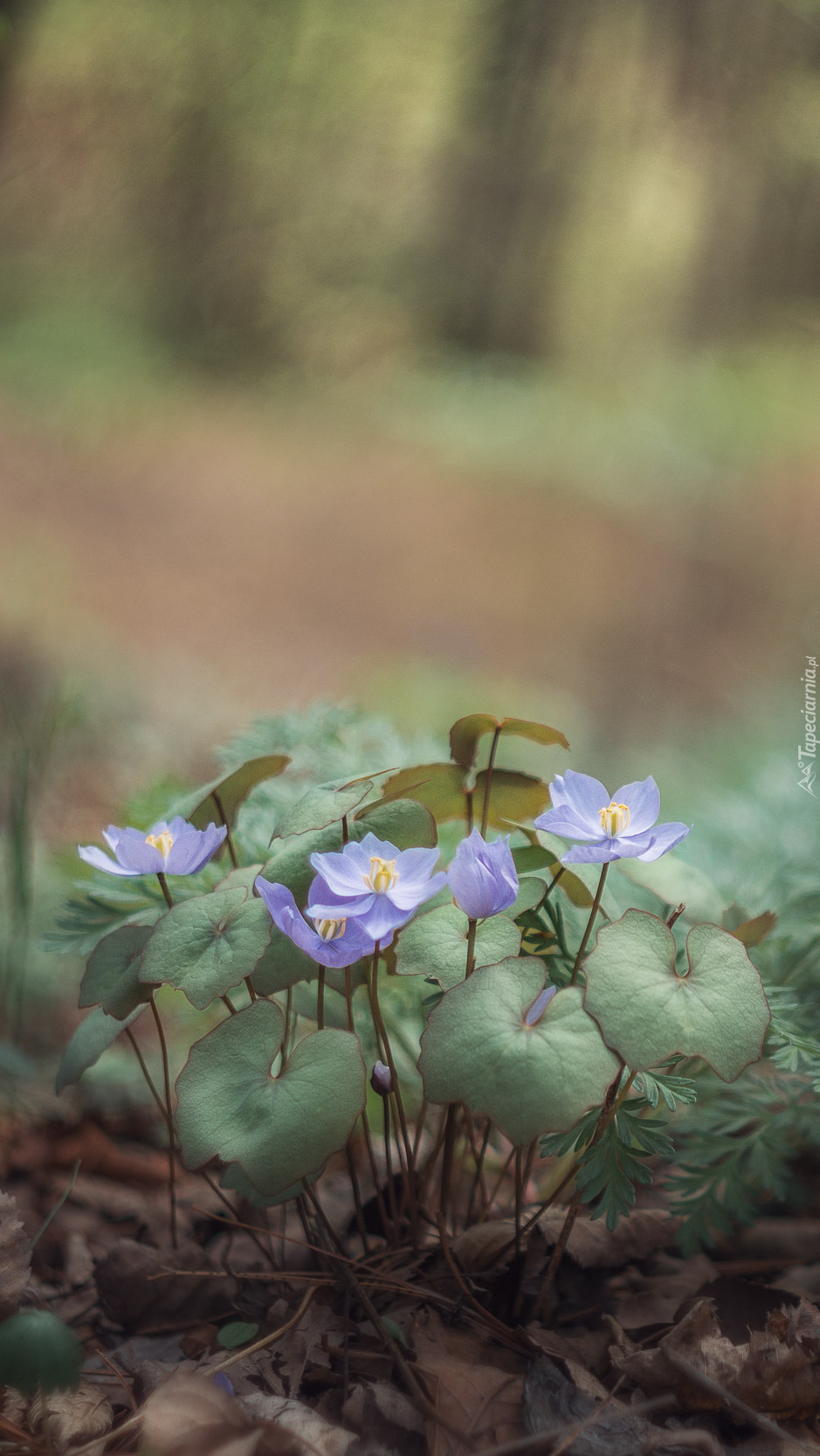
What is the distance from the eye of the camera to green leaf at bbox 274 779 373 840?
0.66m

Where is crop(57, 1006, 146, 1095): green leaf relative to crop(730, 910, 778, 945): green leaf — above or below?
below

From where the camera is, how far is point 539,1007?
58cm

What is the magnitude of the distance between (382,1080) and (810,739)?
3.50 ft

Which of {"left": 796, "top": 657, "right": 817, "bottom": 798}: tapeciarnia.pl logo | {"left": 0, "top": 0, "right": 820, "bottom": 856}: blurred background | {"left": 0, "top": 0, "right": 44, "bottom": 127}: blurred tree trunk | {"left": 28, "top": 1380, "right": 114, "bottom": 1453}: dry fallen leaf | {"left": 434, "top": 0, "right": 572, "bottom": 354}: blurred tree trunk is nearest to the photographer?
{"left": 28, "top": 1380, "right": 114, "bottom": 1453}: dry fallen leaf

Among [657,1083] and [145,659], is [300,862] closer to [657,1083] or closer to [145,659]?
[657,1083]

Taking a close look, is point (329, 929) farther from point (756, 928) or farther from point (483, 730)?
point (756, 928)

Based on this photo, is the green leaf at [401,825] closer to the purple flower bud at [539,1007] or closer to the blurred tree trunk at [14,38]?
the purple flower bud at [539,1007]

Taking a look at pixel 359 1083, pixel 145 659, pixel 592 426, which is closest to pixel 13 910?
pixel 359 1083

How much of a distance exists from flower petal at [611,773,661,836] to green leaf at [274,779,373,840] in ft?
0.58

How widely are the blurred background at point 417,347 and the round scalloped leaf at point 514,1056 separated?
3.08 meters

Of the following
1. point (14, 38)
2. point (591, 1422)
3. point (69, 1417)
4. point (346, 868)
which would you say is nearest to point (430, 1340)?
point (591, 1422)

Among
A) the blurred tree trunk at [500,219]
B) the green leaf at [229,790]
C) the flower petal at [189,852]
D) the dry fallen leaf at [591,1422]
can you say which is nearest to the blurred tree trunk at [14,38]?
the blurred tree trunk at [500,219]

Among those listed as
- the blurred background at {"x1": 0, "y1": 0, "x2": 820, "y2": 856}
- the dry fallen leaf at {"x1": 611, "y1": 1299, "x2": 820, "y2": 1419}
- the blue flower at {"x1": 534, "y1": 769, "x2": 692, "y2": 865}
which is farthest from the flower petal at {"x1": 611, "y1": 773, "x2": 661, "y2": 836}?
the blurred background at {"x1": 0, "y1": 0, "x2": 820, "y2": 856}

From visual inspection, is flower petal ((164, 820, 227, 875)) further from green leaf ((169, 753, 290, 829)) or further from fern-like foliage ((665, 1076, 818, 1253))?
fern-like foliage ((665, 1076, 818, 1253))
